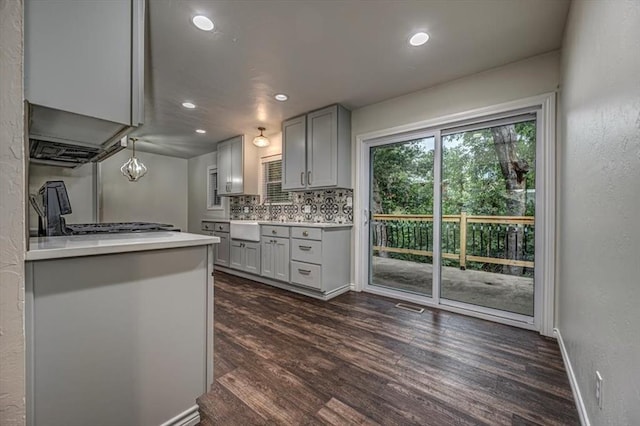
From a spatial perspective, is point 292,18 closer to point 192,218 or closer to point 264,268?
point 264,268

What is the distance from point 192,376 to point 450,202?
2.62 meters

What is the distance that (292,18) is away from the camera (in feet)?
5.98

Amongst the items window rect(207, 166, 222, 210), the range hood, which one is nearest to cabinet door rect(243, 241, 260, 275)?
window rect(207, 166, 222, 210)

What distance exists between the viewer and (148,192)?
5.68 metres

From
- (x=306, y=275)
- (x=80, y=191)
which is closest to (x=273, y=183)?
(x=306, y=275)

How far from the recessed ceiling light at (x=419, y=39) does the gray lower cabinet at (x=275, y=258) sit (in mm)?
2438

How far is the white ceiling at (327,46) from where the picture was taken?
1737 millimetres

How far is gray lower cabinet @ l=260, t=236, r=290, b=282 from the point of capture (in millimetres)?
3449

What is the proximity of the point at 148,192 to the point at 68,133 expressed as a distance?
5.02m

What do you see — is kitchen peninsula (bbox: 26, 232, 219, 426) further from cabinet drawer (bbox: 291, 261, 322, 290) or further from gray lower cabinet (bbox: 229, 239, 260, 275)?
gray lower cabinet (bbox: 229, 239, 260, 275)

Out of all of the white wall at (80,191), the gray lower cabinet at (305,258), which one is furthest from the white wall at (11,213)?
the white wall at (80,191)

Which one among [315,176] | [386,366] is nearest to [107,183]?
[315,176]

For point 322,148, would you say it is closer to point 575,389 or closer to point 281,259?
point 281,259

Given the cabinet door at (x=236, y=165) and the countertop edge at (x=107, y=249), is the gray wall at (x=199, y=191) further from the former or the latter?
the countertop edge at (x=107, y=249)
